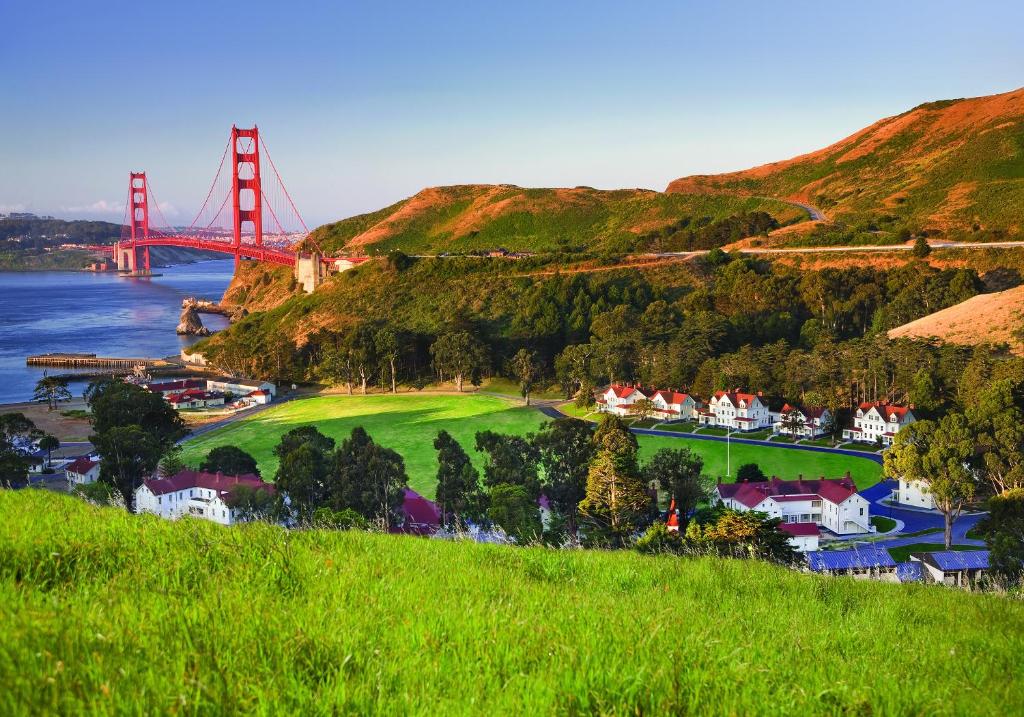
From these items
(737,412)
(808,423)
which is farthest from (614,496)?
(808,423)

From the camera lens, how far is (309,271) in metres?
74.7

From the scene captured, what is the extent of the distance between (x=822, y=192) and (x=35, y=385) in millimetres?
75590

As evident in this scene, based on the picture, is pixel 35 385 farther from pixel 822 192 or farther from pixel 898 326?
pixel 822 192

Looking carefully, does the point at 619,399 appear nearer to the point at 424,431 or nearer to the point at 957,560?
the point at 424,431

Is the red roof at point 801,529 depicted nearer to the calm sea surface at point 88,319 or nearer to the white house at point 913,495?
the white house at point 913,495

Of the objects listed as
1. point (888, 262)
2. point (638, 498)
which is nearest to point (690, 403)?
point (638, 498)

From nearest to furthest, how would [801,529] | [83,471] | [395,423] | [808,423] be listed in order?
[801,529] → [83,471] → [808,423] → [395,423]

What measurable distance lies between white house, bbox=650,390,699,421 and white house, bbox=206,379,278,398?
2115 cm

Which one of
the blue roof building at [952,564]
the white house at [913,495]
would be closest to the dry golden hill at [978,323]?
the white house at [913,495]

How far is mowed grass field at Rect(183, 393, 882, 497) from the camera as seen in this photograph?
30844 millimetres

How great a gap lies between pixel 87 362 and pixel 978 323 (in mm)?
54725

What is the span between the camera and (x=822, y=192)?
90.6 meters

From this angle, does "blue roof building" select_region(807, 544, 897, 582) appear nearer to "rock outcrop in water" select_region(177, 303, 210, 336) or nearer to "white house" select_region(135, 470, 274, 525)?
"white house" select_region(135, 470, 274, 525)

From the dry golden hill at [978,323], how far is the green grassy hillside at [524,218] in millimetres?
34935
